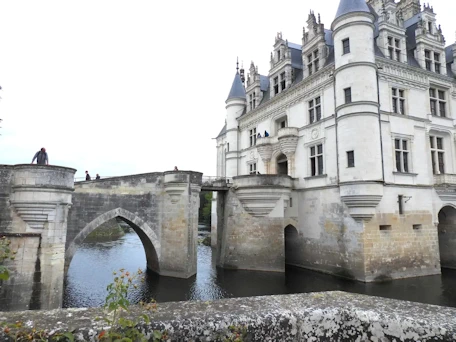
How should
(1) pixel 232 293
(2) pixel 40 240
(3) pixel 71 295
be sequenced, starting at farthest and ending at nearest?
(1) pixel 232 293, (3) pixel 71 295, (2) pixel 40 240

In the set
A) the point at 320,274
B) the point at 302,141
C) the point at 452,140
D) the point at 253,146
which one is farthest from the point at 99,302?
the point at 452,140

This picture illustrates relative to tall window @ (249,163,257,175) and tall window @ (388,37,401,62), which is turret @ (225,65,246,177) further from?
tall window @ (388,37,401,62)

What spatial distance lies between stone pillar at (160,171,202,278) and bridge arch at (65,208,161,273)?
52 cm

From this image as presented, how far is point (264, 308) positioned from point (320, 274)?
1841 cm

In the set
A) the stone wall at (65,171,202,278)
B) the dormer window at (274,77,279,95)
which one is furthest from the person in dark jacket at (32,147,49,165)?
the dormer window at (274,77,279,95)

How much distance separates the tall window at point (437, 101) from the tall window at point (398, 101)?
2824mm

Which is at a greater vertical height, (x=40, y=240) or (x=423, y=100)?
(x=423, y=100)

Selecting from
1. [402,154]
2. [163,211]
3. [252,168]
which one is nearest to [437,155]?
[402,154]

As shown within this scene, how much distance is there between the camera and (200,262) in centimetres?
2362

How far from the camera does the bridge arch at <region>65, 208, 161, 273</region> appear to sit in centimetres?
1543

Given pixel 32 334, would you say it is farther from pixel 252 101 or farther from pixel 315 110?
pixel 252 101

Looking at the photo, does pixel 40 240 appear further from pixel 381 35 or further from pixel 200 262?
pixel 381 35

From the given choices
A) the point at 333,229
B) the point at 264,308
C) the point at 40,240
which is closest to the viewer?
the point at 264,308

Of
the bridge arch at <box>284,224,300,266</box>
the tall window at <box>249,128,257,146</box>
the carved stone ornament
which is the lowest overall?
the bridge arch at <box>284,224,300,266</box>
